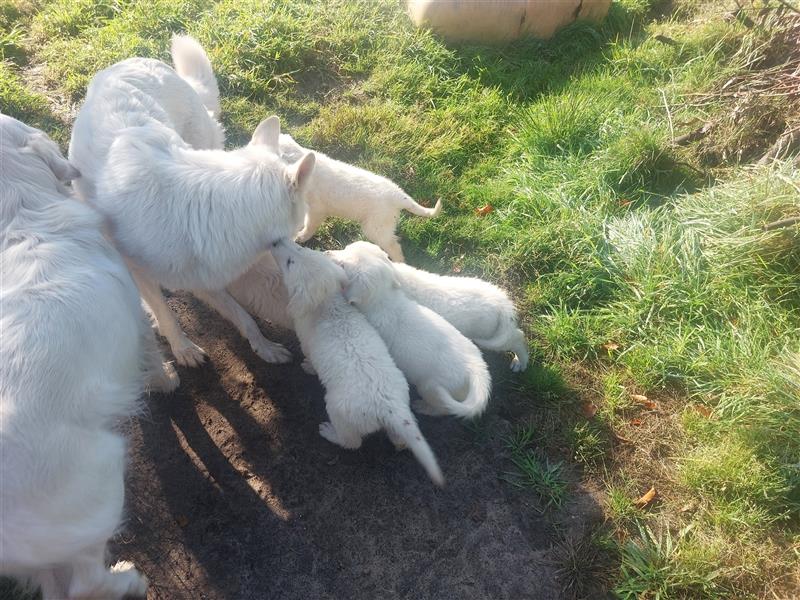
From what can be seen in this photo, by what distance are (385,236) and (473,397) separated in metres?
1.61

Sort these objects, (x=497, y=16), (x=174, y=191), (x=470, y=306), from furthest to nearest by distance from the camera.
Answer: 1. (x=497, y=16)
2. (x=470, y=306)
3. (x=174, y=191)

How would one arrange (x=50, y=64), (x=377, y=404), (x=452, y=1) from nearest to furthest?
(x=377, y=404) → (x=50, y=64) → (x=452, y=1)

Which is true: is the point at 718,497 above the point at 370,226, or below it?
below

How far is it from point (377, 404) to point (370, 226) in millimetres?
1643

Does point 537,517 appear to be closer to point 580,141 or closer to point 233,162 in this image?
point 233,162

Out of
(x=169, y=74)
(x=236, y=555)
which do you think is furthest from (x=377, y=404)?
(x=169, y=74)

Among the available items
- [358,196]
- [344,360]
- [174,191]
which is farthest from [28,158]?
[358,196]

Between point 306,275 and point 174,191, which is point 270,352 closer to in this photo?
point 306,275

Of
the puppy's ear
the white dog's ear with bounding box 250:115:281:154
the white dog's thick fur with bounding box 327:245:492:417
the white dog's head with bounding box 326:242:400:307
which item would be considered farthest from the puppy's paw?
the puppy's ear

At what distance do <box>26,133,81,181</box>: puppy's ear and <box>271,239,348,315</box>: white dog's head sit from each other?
44.6 inches

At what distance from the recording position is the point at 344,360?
120 inches

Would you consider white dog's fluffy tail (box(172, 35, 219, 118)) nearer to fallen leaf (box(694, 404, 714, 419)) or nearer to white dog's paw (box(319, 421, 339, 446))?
white dog's paw (box(319, 421, 339, 446))

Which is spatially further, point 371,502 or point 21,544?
point 371,502

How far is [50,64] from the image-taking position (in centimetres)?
551
